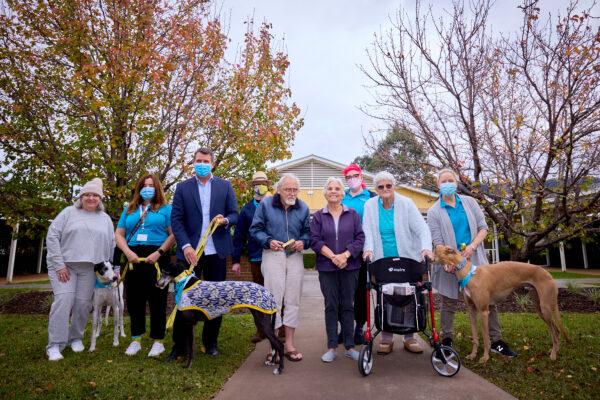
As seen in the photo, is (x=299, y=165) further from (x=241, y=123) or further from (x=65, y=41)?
(x=65, y=41)

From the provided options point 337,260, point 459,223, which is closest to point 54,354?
point 337,260

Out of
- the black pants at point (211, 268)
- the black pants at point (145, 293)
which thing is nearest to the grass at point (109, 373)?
the black pants at point (145, 293)

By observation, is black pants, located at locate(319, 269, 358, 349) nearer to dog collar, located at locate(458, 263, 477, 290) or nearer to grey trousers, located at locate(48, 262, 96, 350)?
dog collar, located at locate(458, 263, 477, 290)

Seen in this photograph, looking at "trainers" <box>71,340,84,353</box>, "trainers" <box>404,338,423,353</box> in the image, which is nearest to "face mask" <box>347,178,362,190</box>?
"trainers" <box>404,338,423,353</box>

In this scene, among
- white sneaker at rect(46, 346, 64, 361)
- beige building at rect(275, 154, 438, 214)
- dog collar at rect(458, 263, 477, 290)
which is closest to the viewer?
dog collar at rect(458, 263, 477, 290)

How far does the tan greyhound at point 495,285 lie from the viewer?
13.8 ft

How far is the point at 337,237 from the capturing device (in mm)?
4312

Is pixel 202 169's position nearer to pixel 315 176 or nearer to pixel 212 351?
pixel 212 351

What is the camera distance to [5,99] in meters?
7.17

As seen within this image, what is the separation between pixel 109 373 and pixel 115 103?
491cm

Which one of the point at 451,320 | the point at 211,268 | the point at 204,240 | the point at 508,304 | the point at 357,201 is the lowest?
the point at 508,304

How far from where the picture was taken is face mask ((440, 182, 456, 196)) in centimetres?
465

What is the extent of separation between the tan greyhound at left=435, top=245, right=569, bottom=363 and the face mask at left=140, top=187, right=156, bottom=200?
3394 millimetres

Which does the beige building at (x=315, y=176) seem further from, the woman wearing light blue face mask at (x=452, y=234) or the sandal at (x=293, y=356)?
the sandal at (x=293, y=356)
